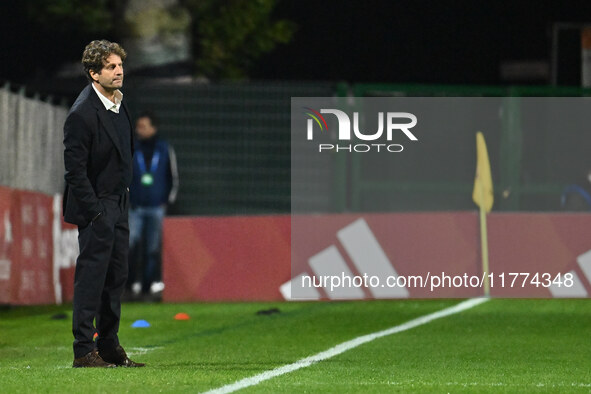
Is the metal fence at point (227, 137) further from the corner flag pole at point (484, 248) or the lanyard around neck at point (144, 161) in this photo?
the corner flag pole at point (484, 248)

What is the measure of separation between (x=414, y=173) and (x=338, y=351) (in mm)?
7000

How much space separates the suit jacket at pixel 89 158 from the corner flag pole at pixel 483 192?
26.6ft

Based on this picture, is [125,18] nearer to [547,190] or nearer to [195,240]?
[195,240]

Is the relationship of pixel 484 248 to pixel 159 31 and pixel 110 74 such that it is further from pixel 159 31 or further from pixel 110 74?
pixel 110 74

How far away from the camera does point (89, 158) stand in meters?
9.04

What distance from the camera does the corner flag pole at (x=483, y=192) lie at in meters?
16.5

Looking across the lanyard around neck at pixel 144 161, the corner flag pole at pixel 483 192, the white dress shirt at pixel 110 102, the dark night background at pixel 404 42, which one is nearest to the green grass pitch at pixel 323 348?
the corner flag pole at pixel 483 192

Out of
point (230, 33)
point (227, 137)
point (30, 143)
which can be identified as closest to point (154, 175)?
point (227, 137)

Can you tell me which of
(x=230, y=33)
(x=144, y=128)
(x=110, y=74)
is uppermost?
(x=230, y=33)

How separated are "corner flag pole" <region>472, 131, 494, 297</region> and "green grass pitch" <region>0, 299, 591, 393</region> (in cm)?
74

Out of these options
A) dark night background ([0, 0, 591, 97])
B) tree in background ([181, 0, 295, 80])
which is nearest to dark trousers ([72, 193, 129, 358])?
tree in background ([181, 0, 295, 80])

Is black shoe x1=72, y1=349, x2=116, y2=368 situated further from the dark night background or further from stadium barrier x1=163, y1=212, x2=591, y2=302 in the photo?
the dark night background

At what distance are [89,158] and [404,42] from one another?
21.0 metres

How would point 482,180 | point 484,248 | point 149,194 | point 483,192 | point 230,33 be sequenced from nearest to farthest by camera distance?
point 484,248
point 483,192
point 482,180
point 149,194
point 230,33
